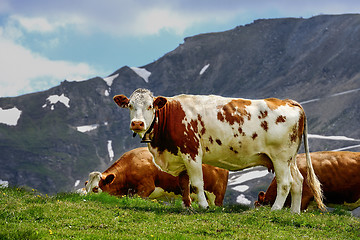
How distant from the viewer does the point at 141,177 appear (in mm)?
19984

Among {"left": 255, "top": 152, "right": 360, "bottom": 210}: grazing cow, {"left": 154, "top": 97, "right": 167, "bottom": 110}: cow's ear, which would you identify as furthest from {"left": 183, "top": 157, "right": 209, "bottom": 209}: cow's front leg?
{"left": 255, "top": 152, "right": 360, "bottom": 210}: grazing cow

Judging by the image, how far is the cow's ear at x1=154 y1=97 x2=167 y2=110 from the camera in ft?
46.1

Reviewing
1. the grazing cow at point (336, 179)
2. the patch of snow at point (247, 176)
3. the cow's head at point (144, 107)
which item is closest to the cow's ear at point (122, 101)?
the cow's head at point (144, 107)

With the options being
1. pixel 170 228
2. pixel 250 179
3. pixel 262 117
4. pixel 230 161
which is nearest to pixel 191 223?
pixel 170 228

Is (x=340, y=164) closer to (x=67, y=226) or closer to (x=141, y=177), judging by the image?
(x=141, y=177)

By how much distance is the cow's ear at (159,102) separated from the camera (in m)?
14.0

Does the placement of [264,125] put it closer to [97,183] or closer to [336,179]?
[336,179]

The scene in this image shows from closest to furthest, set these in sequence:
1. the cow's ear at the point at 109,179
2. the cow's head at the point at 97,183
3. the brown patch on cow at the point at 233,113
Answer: the brown patch on cow at the point at 233,113 < the cow's ear at the point at 109,179 < the cow's head at the point at 97,183

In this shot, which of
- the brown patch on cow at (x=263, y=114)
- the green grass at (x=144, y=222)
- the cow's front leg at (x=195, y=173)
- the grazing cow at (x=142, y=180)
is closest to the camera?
the green grass at (x=144, y=222)

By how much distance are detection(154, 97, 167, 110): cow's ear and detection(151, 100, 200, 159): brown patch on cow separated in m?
0.29

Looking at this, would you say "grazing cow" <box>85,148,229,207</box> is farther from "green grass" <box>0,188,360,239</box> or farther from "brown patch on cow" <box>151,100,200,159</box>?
"green grass" <box>0,188,360,239</box>

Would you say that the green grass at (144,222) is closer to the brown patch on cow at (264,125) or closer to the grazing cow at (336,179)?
the brown patch on cow at (264,125)

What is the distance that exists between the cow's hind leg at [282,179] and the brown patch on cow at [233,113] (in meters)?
1.61

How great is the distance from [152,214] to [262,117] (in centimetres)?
A: 459
